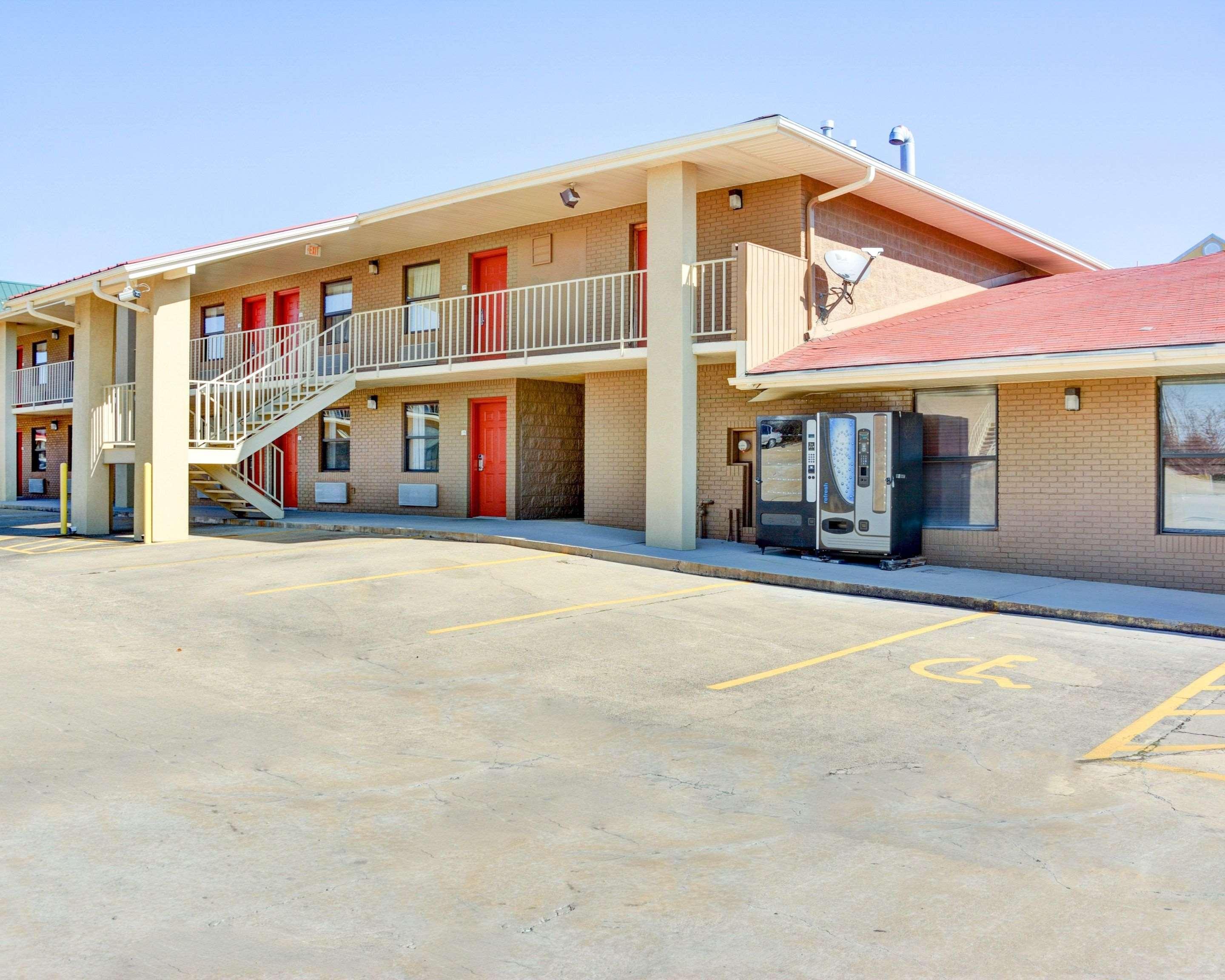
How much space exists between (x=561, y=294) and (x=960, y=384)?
7.30m

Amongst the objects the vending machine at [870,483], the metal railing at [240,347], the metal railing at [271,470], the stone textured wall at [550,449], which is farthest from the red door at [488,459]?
the vending machine at [870,483]

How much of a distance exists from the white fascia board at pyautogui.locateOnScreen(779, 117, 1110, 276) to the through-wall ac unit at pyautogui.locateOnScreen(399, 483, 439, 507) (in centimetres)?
1017

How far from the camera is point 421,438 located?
20.6 metres

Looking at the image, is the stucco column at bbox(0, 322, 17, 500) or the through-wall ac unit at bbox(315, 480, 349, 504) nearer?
the through-wall ac unit at bbox(315, 480, 349, 504)

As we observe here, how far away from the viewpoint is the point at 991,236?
1873cm

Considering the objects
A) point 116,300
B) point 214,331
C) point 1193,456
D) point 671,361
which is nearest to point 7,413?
point 214,331

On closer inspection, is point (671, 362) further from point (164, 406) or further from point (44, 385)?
point (44, 385)

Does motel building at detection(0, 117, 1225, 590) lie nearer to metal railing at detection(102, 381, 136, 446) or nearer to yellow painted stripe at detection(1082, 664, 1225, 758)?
metal railing at detection(102, 381, 136, 446)

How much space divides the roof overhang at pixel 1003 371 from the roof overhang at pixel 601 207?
303 cm

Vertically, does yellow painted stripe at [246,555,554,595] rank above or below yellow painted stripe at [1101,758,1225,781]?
above

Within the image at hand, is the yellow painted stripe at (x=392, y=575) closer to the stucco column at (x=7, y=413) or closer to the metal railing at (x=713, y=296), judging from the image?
the metal railing at (x=713, y=296)

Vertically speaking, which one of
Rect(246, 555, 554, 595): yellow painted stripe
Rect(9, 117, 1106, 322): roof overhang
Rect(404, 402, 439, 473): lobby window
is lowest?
Rect(246, 555, 554, 595): yellow painted stripe

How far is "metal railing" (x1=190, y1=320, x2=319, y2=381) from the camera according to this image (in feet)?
71.0

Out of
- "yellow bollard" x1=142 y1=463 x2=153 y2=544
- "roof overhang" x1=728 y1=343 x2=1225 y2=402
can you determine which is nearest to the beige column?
"yellow bollard" x1=142 y1=463 x2=153 y2=544
